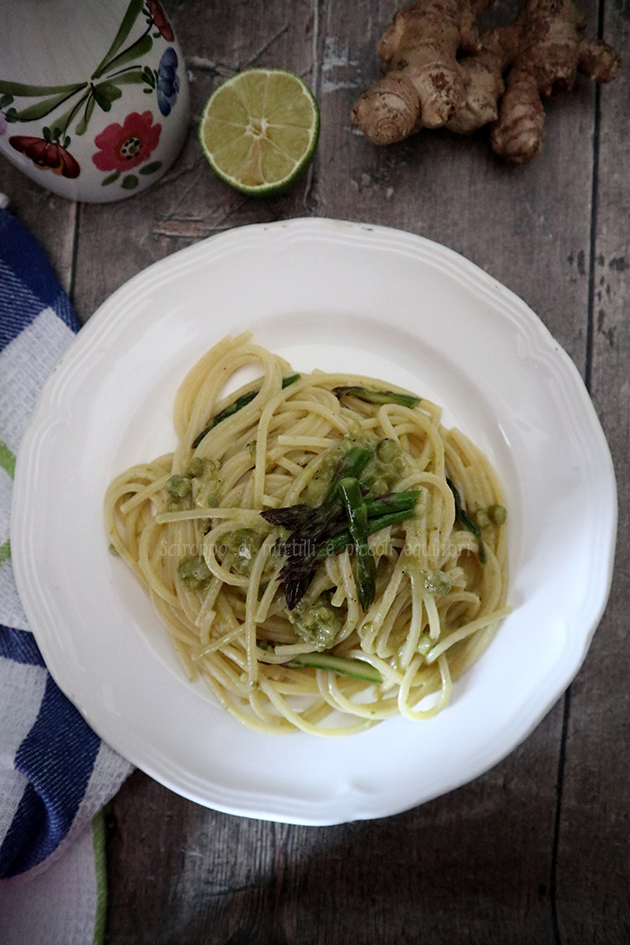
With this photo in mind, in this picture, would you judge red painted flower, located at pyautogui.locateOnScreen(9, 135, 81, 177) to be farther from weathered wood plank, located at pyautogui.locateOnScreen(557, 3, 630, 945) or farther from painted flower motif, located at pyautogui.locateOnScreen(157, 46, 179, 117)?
weathered wood plank, located at pyautogui.locateOnScreen(557, 3, 630, 945)

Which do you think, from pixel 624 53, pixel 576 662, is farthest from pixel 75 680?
pixel 624 53

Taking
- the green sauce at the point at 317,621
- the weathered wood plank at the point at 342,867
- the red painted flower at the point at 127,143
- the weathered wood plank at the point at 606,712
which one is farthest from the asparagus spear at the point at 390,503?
the red painted flower at the point at 127,143

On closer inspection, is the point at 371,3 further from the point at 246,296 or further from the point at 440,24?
the point at 246,296

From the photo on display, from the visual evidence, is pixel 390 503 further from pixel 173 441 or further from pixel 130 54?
pixel 130 54

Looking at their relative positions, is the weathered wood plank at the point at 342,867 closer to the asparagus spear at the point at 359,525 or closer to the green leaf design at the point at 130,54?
the asparagus spear at the point at 359,525

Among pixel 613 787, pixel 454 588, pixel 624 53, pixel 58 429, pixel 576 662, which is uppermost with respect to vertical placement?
pixel 624 53

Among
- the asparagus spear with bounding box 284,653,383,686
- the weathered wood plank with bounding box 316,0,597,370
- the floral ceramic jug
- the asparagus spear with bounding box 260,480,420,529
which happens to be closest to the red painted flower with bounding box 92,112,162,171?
the floral ceramic jug
